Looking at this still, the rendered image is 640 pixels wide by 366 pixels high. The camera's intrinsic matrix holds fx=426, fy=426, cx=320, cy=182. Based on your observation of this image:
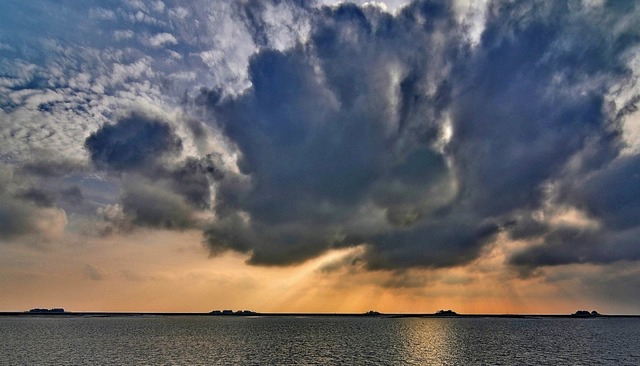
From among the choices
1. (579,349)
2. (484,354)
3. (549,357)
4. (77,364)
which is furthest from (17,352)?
(579,349)

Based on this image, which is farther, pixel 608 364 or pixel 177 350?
pixel 177 350

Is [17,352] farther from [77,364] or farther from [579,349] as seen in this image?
[579,349]

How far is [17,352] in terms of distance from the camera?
109562mm

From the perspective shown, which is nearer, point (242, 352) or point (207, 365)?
point (207, 365)

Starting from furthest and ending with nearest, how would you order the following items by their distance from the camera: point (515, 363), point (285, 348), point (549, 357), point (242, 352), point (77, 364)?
point (285, 348)
point (242, 352)
point (549, 357)
point (515, 363)
point (77, 364)

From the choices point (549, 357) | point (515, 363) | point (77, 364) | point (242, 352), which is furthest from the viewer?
point (242, 352)

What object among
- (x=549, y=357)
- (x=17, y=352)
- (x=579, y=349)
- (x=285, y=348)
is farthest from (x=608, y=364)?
(x=17, y=352)

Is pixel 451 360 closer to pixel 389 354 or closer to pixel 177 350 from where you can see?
pixel 389 354

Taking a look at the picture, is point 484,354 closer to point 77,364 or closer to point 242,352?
point 242,352

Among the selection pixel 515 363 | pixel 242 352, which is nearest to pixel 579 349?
pixel 515 363

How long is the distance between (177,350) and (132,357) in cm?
1783

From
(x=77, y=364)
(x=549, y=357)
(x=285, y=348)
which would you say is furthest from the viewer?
(x=285, y=348)

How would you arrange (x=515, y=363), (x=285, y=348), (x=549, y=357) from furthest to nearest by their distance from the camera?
(x=285, y=348) → (x=549, y=357) → (x=515, y=363)

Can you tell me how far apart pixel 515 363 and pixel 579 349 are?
153ft
